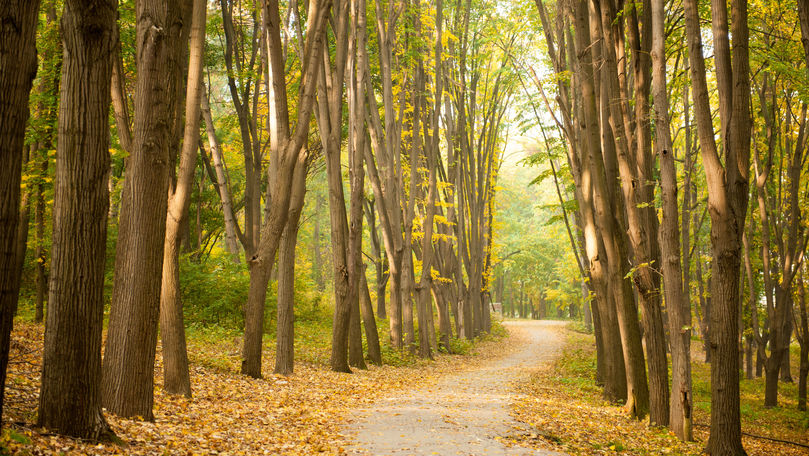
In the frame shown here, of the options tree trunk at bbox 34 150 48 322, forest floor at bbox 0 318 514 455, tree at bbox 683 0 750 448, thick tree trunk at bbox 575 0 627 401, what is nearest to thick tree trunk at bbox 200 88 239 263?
forest floor at bbox 0 318 514 455

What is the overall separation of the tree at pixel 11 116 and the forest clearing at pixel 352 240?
14 millimetres

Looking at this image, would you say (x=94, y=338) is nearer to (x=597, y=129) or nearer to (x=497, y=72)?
(x=597, y=129)

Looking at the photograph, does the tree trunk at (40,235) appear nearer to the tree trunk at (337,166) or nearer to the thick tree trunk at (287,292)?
the thick tree trunk at (287,292)

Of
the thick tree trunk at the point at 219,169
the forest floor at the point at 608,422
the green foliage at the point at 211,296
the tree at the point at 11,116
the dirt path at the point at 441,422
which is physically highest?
the thick tree trunk at the point at 219,169

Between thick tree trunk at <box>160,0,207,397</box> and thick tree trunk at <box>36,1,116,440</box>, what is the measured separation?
9.34 ft

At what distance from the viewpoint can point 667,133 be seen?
7883mm

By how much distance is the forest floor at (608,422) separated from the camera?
24.0 ft

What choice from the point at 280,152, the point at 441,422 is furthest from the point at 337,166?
the point at 441,422

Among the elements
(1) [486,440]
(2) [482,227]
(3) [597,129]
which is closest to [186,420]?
(1) [486,440]

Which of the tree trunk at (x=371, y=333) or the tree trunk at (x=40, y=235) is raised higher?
the tree trunk at (x=40, y=235)

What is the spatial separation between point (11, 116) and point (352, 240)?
9.83 m

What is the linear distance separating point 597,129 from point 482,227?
14.5m

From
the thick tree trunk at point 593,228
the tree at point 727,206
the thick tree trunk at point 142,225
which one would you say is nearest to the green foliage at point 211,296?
the thick tree trunk at point 593,228

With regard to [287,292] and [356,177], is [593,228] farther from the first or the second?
[287,292]
